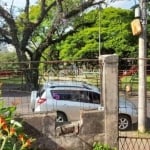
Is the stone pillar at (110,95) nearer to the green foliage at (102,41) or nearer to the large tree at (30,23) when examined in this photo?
the large tree at (30,23)

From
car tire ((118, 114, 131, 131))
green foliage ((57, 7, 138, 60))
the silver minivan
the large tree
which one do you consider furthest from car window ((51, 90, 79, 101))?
green foliage ((57, 7, 138, 60))

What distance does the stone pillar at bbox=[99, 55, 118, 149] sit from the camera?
954 centimetres

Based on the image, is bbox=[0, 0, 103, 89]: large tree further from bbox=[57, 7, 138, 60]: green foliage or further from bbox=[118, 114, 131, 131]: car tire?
bbox=[118, 114, 131, 131]: car tire

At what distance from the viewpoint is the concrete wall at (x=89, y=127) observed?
9.38m

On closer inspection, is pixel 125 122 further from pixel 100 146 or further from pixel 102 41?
pixel 102 41

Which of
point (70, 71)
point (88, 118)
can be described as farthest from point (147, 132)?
point (88, 118)

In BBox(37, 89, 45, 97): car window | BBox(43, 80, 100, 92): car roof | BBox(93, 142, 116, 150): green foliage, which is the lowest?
BBox(93, 142, 116, 150): green foliage

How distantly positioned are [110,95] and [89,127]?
0.68 meters

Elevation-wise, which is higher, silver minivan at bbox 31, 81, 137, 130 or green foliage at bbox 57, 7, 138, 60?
green foliage at bbox 57, 7, 138, 60

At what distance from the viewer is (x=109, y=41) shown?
54219mm

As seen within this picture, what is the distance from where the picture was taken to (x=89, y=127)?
966cm

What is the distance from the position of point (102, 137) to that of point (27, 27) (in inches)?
1082

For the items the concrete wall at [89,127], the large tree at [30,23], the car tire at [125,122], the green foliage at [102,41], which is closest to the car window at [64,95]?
the car tire at [125,122]

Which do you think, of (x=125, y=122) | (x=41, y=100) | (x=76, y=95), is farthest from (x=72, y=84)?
(x=125, y=122)
